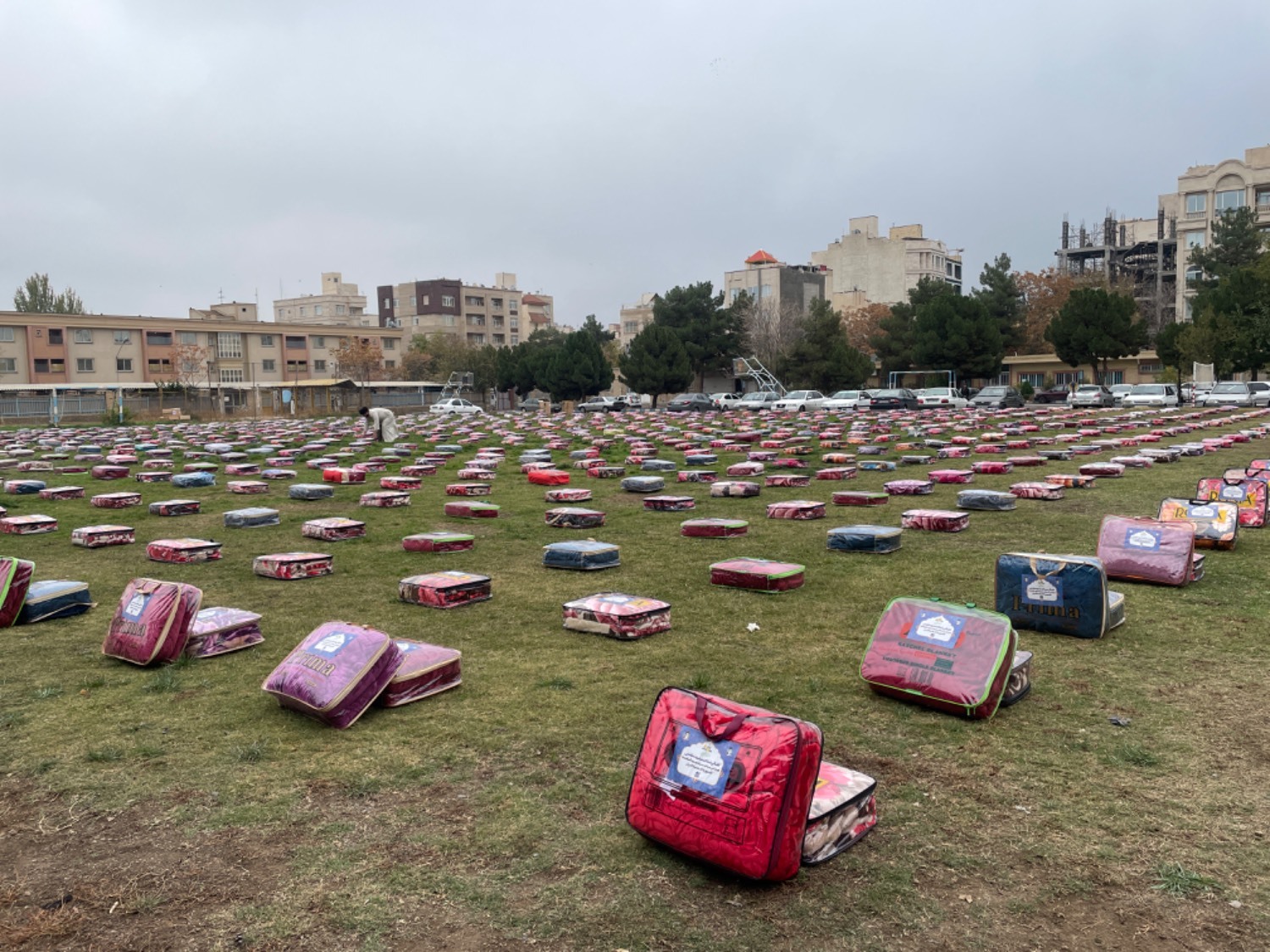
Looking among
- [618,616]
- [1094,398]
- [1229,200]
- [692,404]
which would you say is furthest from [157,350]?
[1229,200]

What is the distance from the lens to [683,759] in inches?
163

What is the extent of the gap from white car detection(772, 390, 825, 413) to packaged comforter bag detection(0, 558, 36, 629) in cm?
4471

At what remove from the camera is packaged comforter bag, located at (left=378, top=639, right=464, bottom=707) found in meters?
5.95

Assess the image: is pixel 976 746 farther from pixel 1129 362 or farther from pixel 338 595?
pixel 1129 362

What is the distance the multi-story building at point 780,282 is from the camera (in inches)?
4429

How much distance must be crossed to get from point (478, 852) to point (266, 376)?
96.3 metres

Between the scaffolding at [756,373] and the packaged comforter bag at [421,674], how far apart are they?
207 feet

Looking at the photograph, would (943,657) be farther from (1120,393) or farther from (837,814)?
(1120,393)

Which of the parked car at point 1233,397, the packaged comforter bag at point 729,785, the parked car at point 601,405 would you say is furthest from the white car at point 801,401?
the packaged comforter bag at point 729,785

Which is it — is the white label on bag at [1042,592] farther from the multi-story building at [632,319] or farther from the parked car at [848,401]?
the multi-story building at [632,319]

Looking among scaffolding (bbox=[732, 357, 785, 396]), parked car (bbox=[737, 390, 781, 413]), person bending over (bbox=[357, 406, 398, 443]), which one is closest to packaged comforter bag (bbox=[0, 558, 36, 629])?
person bending over (bbox=[357, 406, 398, 443])

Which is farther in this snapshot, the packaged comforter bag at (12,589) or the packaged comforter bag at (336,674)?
the packaged comforter bag at (12,589)

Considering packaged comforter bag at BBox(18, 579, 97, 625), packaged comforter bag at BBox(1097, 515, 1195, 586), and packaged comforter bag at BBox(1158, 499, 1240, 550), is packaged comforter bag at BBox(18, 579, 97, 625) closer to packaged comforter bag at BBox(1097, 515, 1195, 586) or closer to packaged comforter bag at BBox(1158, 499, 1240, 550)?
packaged comforter bag at BBox(1097, 515, 1195, 586)

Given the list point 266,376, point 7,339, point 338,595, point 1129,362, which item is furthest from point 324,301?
point 338,595
